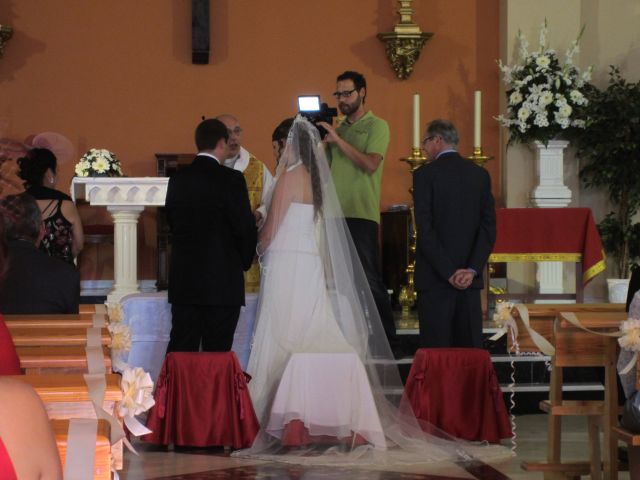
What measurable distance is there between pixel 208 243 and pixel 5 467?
466cm

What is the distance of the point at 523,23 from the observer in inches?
416

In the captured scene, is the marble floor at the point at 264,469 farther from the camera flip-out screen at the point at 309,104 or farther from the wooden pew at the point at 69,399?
the wooden pew at the point at 69,399

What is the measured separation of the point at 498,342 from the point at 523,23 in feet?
11.8

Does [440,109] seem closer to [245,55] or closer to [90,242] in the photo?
[245,55]

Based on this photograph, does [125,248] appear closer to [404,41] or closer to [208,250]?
[208,250]

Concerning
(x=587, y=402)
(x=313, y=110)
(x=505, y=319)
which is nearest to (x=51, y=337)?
(x=505, y=319)

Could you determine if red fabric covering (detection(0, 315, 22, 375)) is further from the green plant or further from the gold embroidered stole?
the green plant

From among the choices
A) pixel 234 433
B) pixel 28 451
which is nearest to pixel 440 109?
pixel 234 433

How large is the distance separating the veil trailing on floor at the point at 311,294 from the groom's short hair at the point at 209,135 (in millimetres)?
384

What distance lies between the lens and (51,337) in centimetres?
405

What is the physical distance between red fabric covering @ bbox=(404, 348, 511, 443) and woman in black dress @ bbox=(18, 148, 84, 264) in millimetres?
2051

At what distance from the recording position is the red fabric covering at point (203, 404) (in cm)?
610

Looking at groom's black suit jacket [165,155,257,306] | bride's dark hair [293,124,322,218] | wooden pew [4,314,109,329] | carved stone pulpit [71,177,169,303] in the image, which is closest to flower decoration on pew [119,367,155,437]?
wooden pew [4,314,109,329]

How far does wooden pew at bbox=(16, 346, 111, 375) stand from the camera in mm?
3543
